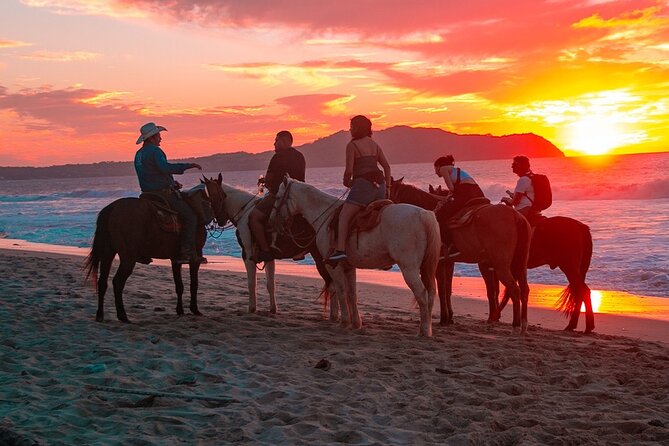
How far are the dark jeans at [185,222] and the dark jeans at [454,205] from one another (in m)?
3.51

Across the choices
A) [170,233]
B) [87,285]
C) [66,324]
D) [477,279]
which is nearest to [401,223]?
[170,233]

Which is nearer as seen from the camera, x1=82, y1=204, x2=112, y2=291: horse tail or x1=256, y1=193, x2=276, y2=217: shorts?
x1=82, y1=204, x2=112, y2=291: horse tail

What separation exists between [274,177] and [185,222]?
57.0 inches

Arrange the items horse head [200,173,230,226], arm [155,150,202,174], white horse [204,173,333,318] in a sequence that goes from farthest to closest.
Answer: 1. horse head [200,173,230,226]
2. white horse [204,173,333,318]
3. arm [155,150,202,174]

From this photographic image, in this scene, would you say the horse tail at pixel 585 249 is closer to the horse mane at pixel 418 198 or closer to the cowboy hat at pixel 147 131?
the horse mane at pixel 418 198

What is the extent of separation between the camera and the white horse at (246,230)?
36.5ft

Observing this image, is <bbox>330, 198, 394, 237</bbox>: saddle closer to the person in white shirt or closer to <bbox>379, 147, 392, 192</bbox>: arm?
<bbox>379, 147, 392, 192</bbox>: arm

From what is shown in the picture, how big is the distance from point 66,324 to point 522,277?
20.0 feet

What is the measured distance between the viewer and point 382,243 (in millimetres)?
9289

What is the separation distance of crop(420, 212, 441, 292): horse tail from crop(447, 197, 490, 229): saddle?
1.10 m

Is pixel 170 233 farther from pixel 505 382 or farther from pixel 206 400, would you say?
pixel 505 382

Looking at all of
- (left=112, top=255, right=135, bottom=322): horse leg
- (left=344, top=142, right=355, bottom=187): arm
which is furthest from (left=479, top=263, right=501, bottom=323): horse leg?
(left=112, top=255, right=135, bottom=322): horse leg

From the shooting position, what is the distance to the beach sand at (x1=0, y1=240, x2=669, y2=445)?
5539 mm

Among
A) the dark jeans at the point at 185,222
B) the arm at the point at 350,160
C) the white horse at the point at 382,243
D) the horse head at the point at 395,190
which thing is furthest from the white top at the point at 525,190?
the dark jeans at the point at 185,222
